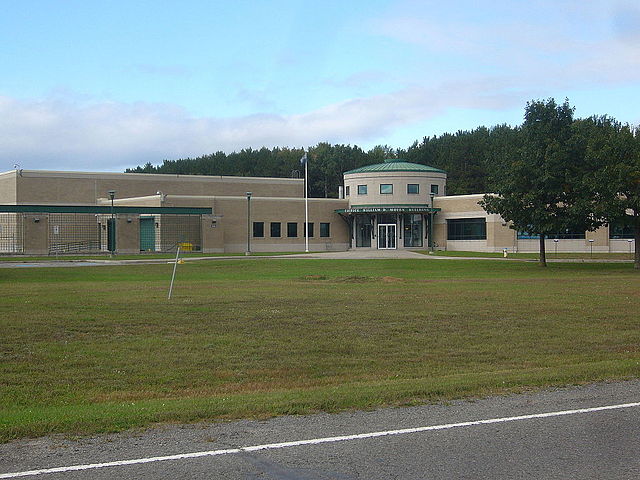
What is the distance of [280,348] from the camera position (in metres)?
14.6

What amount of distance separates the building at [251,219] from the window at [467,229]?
0.10 metres

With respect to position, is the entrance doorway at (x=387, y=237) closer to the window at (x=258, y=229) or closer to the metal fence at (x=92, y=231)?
the window at (x=258, y=229)

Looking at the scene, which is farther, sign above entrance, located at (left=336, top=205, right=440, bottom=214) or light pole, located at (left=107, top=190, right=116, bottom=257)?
sign above entrance, located at (left=336, top=205, right=440, bottom=214)

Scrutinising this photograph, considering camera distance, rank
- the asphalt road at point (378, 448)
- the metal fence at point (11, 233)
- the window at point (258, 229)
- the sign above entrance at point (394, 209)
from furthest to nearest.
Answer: the sign above entrance at point (394, 209)
the window at point (258, 229)
the metal fence at point (11, 233)
the asphalt road at point (378, 448)

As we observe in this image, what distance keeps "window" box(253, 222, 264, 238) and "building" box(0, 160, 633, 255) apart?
94 mm

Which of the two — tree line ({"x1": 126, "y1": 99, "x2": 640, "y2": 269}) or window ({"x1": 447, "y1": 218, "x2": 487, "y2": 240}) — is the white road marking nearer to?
tree line ({"x1": 126, "y1": 99, "x2": 640, "y2": 269})

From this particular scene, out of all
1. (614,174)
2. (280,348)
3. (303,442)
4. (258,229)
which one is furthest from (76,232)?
(303,442)

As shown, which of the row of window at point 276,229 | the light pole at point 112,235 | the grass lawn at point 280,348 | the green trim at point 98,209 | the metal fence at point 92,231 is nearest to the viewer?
the grass lawn at point 280,348

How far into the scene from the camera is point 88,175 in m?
79.7

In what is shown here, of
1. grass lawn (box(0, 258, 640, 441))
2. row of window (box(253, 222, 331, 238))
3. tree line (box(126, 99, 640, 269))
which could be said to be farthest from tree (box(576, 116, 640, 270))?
row of window (box(253, 222, 331, 238))

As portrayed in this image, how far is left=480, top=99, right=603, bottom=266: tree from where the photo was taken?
41812 millimetres

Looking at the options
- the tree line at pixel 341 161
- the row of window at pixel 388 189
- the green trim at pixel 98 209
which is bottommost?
the green trim at pixel 98 209

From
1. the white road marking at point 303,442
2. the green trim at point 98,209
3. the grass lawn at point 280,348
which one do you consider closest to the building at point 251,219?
the green trim at point 98,209

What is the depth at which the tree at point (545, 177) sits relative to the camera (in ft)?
137
